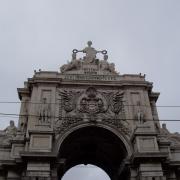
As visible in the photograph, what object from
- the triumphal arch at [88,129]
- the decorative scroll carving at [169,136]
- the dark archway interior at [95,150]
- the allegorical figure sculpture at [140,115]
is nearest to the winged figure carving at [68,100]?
the triumphal arch at [88,129]

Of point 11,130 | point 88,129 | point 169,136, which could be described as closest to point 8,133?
point 11,130

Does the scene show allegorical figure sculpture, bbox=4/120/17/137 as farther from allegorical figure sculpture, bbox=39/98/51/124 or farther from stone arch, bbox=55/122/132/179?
stone arch, bbox=55/122/132/179

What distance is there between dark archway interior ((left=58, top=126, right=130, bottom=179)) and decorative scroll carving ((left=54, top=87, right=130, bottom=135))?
65 cm

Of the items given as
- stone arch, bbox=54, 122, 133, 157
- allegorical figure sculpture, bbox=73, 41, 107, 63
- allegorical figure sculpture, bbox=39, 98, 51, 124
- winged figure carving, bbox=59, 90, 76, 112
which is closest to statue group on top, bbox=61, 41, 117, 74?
allegorical figure sculpture, bbox=73, 41, 107, 63

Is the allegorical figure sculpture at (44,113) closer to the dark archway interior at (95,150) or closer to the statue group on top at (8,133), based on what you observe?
the dark archway interior at (95,150)

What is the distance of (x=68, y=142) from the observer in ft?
68.0

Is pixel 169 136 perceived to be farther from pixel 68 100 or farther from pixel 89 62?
pixel 89 62

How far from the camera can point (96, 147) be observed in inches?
904

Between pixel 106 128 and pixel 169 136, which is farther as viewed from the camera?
pixel 169 136

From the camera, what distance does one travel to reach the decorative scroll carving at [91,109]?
20250mm

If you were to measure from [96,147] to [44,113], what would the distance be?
5017 mm

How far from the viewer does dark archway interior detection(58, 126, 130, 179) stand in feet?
67.2

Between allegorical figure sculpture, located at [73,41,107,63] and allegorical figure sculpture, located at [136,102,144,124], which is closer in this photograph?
allegorical figure sculpture, located at [136,102,144,124]

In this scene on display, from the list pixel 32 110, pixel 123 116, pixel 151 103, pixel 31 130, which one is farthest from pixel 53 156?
pixel 151 103
